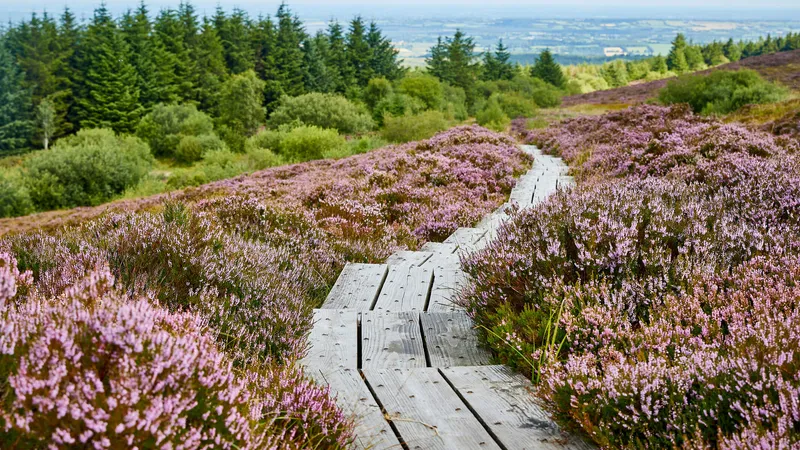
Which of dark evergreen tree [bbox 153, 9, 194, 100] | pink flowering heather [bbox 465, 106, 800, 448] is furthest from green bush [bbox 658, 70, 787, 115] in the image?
dark evergreen tree [bbox 153, 9, 194, 100]

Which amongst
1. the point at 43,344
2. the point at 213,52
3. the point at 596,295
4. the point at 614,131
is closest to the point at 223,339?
the point at 43,344

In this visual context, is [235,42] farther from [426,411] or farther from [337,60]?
[426,411]

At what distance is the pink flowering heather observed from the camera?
6.96ft

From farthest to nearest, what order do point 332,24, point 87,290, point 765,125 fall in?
point 332,24
point 765,125
point 87,290

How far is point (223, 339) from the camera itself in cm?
304

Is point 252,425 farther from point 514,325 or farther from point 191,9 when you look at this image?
point 191,9

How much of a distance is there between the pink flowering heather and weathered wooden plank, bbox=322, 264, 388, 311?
0.89 metres

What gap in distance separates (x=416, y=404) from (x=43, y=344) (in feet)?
5.59

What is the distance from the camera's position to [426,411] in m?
2.67

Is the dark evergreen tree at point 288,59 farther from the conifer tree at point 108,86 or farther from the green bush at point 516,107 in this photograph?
the green bush at point 516,107

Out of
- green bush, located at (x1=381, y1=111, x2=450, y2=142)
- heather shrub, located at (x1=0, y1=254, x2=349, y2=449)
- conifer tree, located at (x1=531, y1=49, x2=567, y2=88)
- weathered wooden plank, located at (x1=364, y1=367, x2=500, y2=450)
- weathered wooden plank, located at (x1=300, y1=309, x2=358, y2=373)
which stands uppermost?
conifer tree, located at (x1=531, y1=49, x2=567, y2=88)

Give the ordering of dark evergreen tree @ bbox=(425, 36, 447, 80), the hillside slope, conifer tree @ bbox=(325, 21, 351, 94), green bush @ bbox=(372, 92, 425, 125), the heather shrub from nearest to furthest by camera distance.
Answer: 1. the heather shrub
2. the hillside slope
3. green bush @ bbox=(372, 92, 425, 125)
4. conifer tree @ bbox=(325, 21, 351, 94)
5. dark evergreen tree @ bbox=(425, 36, 447, 80)

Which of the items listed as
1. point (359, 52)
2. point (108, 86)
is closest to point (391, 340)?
point (108, 86)

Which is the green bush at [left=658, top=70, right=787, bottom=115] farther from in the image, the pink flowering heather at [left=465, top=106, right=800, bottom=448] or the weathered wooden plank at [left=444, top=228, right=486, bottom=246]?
the pink flowering heather at [left=465, top=106, right=800, bottom=448]
